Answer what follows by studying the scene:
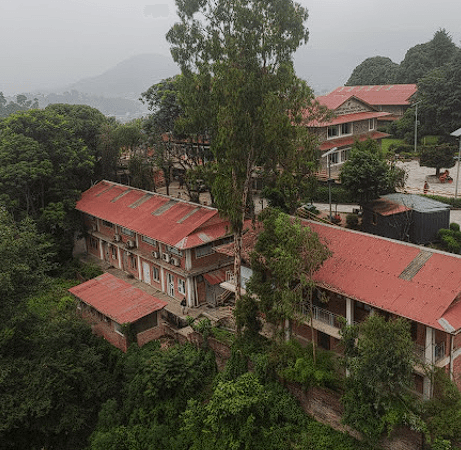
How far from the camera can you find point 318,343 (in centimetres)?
2109

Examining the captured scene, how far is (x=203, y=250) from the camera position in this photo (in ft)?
92.8

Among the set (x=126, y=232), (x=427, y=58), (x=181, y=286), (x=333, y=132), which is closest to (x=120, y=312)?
(x=181, y=286)

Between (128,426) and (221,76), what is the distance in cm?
1586

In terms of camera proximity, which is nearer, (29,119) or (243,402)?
(243,402)

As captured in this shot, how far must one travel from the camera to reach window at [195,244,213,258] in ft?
92.1

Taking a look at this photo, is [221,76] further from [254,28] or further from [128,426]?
[128,426]

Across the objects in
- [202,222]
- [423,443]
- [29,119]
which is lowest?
[423,443]

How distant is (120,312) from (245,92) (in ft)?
41.6

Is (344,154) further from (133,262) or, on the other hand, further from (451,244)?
(133,262)

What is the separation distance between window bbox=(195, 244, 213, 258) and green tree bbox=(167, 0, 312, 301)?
6311mm

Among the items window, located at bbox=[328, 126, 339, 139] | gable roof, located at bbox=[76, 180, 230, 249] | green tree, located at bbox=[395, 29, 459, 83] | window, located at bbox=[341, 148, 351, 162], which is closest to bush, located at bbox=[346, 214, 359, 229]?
gable roof, located at bbox=[76, 180, 230, 249]

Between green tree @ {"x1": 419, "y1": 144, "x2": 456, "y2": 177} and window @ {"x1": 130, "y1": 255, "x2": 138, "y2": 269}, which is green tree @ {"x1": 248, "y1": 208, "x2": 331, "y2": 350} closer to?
window @ {"x1": 130, "y1": 255, "x2": 138, "y2": 269}

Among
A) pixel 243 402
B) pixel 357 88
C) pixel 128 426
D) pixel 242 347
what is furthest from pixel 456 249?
pixel 357 88

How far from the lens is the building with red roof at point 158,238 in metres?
28.0
